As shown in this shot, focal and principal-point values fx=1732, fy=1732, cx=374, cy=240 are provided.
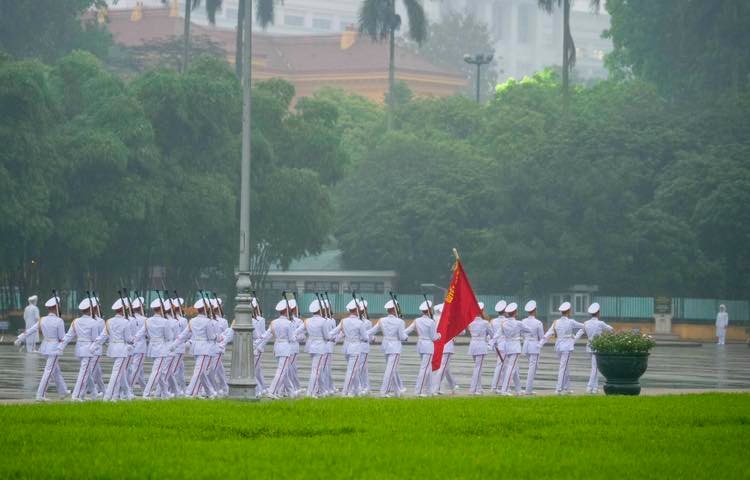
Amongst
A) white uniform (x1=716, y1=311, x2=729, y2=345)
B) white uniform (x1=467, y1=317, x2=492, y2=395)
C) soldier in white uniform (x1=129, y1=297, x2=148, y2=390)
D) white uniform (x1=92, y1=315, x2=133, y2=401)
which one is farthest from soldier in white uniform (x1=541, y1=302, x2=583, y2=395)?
white uniform (x1=716, y1=311, x2=729, y2=345)

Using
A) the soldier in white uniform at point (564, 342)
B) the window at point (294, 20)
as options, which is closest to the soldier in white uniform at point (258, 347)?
the soldier in white uniform at point (564, 342)

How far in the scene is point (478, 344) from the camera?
31047 millimetres

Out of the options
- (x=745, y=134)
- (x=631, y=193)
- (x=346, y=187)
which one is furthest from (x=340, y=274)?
(x=745, y=134)

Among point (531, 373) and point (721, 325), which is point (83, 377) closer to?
point (531, 373)

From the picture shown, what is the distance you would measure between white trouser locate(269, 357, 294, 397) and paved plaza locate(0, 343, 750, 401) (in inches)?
129

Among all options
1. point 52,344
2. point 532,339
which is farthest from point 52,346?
point 532,339

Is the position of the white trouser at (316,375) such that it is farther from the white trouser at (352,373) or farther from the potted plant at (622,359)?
the potted plant at (622,359)

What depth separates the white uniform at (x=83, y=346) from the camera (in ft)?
90.7

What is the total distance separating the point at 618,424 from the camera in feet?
71.1

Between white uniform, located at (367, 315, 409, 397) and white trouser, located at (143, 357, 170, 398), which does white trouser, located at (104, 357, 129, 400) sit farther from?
white uniform, located at (367, 315, 409, 397)

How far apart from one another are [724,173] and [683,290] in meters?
5.55

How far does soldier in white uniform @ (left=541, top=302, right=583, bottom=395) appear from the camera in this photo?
30.9 meters

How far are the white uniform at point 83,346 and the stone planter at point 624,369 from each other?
8.44m

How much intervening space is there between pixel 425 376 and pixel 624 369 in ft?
12.1
